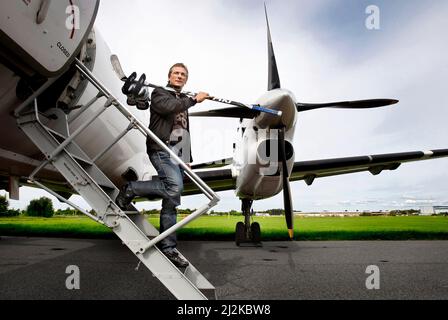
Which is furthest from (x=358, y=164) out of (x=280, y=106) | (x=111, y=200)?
(x=111, y=200)

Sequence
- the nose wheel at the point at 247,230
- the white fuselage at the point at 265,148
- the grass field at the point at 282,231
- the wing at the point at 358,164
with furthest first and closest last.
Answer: the grass field at the point at 282,231
the nose wheel at the point at 247,230
the wing at the point at 358,164
the white fuselage at the point at 265,148

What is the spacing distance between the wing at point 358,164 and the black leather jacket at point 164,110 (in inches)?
227

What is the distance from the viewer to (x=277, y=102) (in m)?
5.95

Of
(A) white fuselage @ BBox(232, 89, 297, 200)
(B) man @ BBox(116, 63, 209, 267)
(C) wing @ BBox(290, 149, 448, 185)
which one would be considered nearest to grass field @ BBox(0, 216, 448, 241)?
(C) wing @ BBox(290, 149, 448, 185)

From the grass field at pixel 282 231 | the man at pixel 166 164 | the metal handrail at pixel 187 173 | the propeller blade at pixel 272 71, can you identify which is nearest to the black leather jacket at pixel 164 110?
the man at pixel 166 164

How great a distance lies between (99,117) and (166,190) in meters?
2.64

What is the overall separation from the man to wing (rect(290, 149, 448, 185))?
573 centimetres

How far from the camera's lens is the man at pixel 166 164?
127 inches

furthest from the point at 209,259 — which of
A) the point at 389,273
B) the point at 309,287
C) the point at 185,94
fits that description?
the point at 185,94

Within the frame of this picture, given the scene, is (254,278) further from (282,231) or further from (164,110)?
(282,231)

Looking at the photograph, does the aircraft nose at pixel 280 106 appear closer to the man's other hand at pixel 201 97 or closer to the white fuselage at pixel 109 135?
the white fuselage at pixel 109 135

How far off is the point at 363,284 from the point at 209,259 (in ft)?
10.7

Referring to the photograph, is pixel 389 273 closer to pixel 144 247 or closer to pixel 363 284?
pixel 363 284

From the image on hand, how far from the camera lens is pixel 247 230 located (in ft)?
30.7
